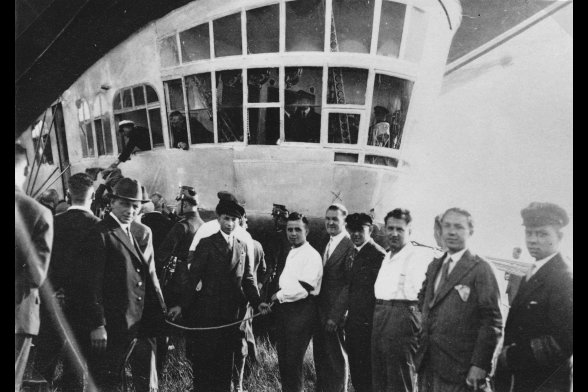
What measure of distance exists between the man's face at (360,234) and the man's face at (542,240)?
3.27ft

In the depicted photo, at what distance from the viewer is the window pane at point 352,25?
3529mm

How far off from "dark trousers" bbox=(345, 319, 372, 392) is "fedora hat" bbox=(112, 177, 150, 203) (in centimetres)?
160

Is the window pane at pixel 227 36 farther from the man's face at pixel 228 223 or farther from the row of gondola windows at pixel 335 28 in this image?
the man's face at pixel 228 223

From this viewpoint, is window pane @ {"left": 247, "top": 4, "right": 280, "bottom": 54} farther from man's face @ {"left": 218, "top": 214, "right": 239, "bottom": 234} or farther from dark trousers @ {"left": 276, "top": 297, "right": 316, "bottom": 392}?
dark trousers @ {"left": 276, "top": 297, "right": 316, "bottom": 392}

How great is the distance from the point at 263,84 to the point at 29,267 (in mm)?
1889

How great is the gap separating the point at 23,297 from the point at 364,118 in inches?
96.2

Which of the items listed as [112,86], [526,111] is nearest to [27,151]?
[112,86]

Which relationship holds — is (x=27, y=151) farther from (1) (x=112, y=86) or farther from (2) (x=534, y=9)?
(2) (x=534, y=9)

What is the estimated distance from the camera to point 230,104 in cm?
368

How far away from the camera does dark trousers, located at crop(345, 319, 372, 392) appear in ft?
11.8

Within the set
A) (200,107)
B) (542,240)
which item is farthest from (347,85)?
(542,240)

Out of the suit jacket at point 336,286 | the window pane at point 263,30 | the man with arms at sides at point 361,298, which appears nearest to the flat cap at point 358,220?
the man with arms at sides at point 361,298

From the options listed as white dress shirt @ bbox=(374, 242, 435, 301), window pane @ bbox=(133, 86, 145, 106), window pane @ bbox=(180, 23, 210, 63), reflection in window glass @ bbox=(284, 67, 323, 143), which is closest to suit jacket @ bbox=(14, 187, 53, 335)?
window pane @ bbox=(133, 86, 145, 106)

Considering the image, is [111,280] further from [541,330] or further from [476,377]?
[541,330]
